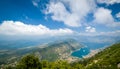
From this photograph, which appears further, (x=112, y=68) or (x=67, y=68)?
(x=112, y=68)

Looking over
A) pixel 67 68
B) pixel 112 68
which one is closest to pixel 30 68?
pixel 67 68

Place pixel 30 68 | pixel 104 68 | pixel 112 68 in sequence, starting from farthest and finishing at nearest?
pixel 104 68 < pixel 112 68 < pixel 30 68

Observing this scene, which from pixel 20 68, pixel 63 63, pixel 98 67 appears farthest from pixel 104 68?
pixel 20 68

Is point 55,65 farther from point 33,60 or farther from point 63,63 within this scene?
point 33,60

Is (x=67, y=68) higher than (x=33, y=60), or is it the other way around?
(x=33, y=60)

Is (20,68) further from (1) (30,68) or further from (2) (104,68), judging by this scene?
(2) (104,68)

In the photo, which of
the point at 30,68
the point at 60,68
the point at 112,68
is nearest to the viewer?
the point at 60,68

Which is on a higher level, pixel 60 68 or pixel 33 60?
pixel 33 60

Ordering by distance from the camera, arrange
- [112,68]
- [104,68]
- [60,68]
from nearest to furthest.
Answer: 1. [60,68]
2. [112,68]
3. [104,68]

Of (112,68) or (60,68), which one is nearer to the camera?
(60,68)
